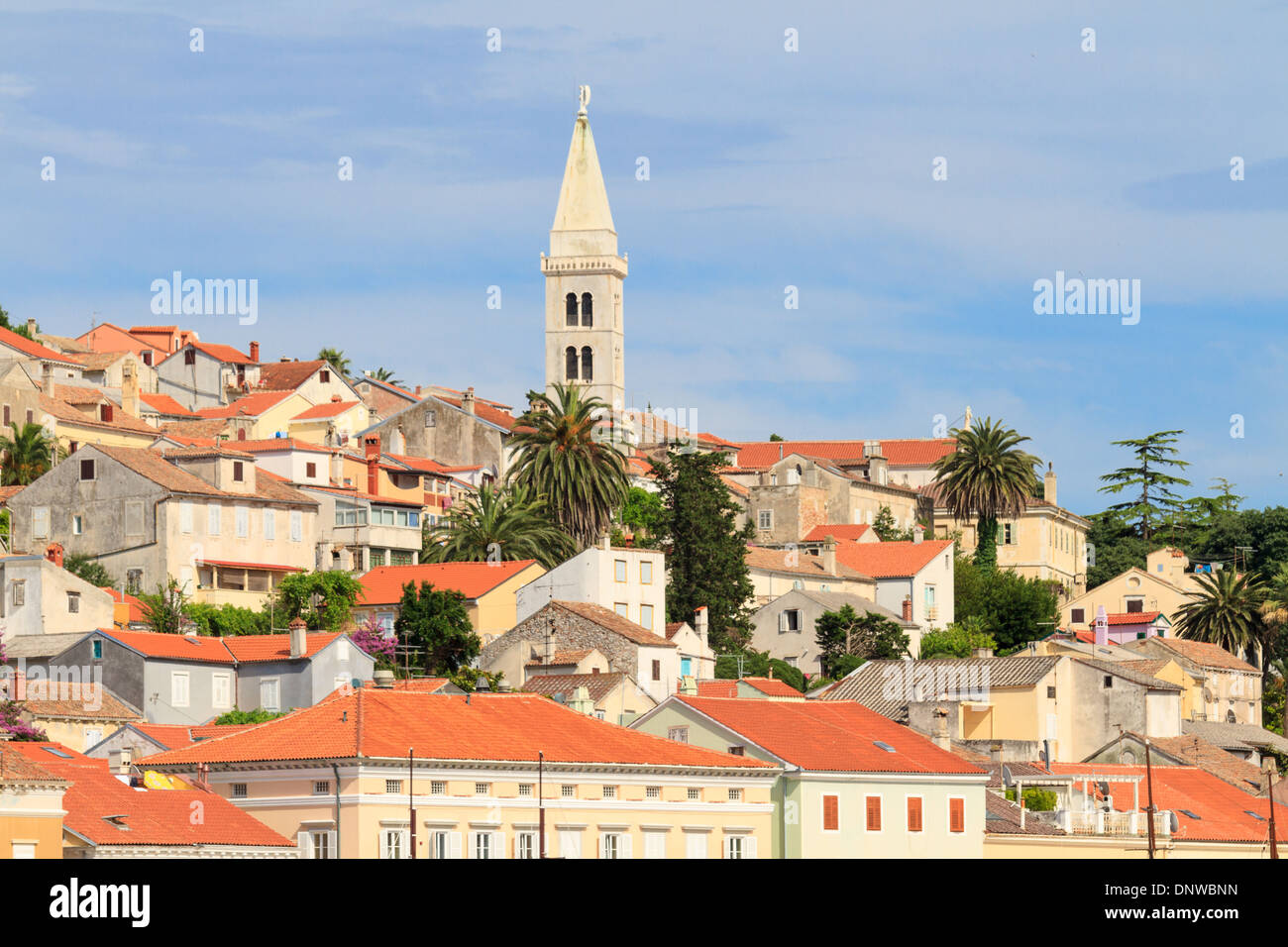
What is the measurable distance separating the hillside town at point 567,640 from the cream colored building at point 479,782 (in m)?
0.12

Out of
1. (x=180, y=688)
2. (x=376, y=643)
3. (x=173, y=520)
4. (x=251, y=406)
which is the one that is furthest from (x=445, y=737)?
(x=251, y=406)

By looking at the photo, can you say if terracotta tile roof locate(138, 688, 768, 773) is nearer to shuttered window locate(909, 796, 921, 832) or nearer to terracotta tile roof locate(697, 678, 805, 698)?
shuttered window locate(909, 796, 921, 832)

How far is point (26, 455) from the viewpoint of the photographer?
101250 millimetres

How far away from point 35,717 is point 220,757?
39.0 ft

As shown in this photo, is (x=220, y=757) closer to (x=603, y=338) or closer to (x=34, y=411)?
(x=34, y=411)

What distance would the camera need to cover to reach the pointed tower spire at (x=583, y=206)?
160 metres

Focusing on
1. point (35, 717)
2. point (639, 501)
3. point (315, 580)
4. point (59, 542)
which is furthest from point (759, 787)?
point (639, 501)

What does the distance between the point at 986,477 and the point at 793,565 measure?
2174 cm

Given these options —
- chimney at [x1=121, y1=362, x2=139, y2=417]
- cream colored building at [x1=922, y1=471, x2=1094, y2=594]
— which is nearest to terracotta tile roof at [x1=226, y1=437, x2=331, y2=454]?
chimney at [x1=121, y1=362, x2=139, y2=417]

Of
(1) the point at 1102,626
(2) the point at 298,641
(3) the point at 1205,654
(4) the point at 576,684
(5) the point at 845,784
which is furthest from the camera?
(1) the point at 1102,626

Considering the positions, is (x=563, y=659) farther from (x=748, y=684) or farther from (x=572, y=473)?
(x=572, y=473)

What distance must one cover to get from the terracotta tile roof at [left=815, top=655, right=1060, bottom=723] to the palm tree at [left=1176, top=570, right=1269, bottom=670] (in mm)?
33416

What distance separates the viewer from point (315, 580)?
88.9m

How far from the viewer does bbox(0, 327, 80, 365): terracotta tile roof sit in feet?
404
